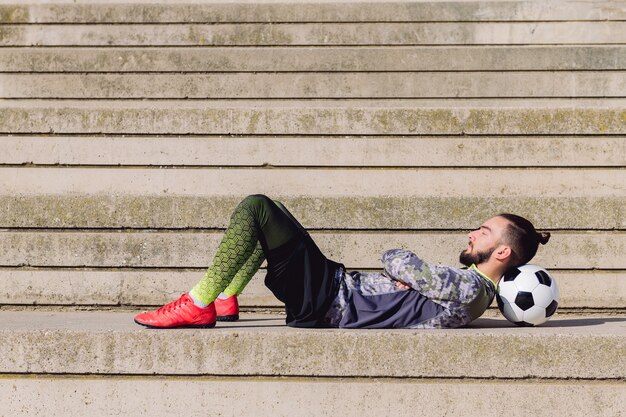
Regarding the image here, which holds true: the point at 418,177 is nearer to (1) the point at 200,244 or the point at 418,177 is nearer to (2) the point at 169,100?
(1) the point at 200,244

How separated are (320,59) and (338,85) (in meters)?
0.25

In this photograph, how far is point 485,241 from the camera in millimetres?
4109

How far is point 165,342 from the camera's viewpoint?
3512mm

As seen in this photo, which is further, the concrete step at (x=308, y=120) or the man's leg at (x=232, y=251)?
the concrete step at (x=308, y=120)

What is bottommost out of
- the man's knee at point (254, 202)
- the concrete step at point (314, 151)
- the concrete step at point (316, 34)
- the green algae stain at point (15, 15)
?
the man's knee at point (254, 202)

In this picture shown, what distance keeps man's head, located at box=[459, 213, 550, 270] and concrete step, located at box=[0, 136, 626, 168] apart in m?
1.38

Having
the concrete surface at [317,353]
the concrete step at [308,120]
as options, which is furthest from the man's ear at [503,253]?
the concrete step at [308,120]

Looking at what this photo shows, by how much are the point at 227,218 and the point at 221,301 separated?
0.68 metres

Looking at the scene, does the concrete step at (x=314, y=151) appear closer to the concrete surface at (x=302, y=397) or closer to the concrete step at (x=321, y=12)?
the concrete surface at (x=302, y=397)

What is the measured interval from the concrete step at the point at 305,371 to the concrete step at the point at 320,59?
145 inches

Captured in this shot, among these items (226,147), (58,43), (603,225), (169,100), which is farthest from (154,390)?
(58,43)

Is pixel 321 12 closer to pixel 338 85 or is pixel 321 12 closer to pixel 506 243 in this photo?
pixel 338 85

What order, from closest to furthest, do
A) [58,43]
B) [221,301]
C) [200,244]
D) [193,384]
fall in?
1. [193,384]
2. [221,301]
3. [200,244]
4. [58,43]

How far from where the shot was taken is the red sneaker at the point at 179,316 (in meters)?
3.70
